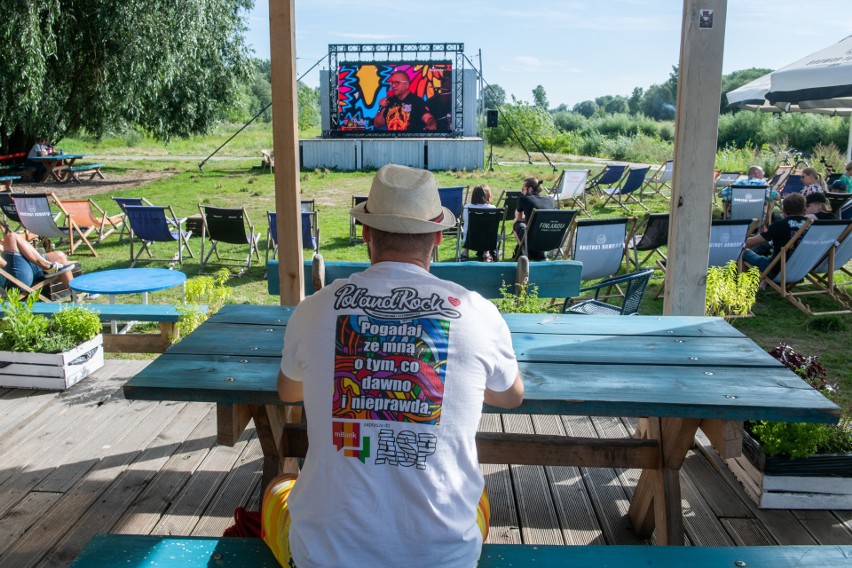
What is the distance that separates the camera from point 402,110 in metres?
21.7

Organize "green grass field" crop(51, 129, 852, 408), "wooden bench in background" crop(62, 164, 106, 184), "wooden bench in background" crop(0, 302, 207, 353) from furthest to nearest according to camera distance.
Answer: "wooden bench in background" crop(62, 164, 106, 184) < "green grass field" crop(51, 129, 852, 408) < "wooden bench in background" crop(0, 302, 207, 353)

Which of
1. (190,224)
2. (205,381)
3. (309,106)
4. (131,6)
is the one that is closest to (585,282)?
(190,224)

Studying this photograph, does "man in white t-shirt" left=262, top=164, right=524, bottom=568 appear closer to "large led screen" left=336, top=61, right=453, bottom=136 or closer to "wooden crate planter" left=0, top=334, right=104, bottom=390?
"wooden crate planter" left=0, top=334, right=104, bottom=390

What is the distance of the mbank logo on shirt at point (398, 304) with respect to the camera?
5.20 ft

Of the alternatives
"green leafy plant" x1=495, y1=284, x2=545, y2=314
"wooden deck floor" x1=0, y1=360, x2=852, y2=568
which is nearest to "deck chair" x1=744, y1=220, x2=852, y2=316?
"green leafy plant" x1=495, y1=284, x2=545, y2=314

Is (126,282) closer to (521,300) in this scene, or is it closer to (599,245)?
(521,300)

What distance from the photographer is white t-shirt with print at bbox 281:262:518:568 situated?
153 cm

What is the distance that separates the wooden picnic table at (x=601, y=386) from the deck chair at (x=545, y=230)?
4522 mm

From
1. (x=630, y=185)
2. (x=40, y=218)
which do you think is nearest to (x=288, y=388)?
(x=40, y=218)

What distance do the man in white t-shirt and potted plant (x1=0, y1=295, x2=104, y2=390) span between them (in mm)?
2882

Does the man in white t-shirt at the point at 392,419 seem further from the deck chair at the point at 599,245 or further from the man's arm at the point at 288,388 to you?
the deck chair at the point at 599,245

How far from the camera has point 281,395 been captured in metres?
1.91

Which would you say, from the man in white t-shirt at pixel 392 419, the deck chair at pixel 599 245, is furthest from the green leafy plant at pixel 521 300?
the deck chair at pixel 599 245

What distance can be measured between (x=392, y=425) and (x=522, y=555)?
2.08 feet
